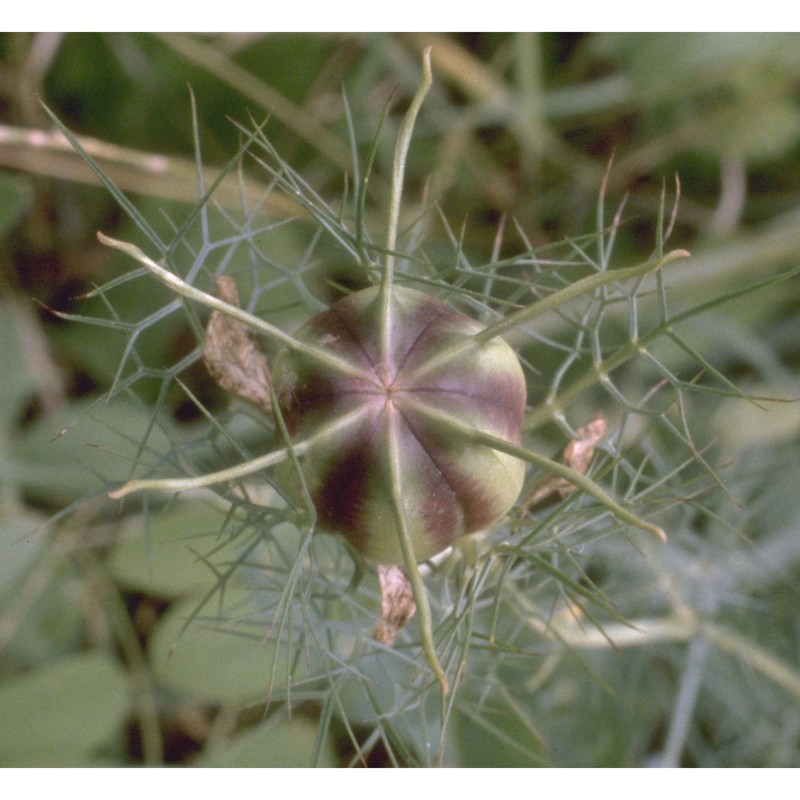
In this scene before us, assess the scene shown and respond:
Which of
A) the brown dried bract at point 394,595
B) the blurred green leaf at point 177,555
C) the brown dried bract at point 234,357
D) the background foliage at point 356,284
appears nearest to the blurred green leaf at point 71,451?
the background foliage at point 356,284

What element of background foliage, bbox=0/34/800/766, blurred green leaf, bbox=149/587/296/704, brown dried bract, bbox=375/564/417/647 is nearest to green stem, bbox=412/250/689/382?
brown dried bract, bbox=375/564/417/647

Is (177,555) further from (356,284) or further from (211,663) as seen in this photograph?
(356,284)

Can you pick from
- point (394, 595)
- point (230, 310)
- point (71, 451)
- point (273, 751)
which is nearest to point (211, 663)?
point (273, 751)

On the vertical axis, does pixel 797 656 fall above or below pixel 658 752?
above

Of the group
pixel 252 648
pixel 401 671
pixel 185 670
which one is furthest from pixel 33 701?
pixel 401 671

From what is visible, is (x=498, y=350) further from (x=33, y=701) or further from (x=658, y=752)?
(x=658, y=752)
